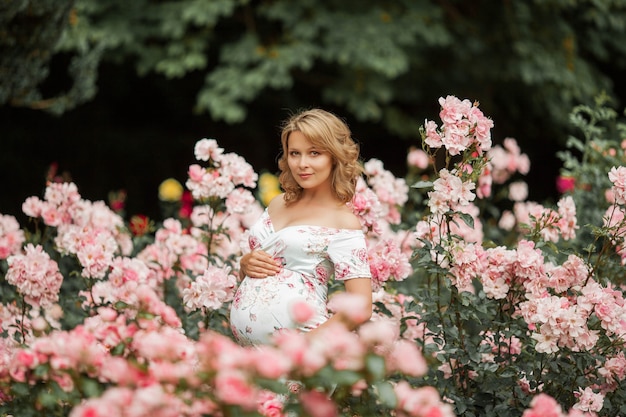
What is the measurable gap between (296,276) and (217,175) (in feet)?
2.78

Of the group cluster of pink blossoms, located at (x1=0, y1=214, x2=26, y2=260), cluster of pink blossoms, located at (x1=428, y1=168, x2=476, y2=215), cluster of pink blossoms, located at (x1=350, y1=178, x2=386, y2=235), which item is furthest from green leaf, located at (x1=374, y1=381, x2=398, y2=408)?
cluster of pink blossoms, located at (x1=0, y1=214, x2=26, y2=260)

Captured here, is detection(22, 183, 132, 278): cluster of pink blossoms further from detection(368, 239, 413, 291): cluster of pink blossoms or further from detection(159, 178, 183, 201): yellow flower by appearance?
detection(159, 178, 183, 201): yellow flower

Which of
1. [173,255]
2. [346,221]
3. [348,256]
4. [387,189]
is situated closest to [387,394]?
[348,256]

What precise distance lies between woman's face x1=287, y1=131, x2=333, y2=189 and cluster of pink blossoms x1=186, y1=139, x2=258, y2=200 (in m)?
0.63

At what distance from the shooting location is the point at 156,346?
1.60 meters

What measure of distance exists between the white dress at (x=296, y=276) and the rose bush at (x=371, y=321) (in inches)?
5.2

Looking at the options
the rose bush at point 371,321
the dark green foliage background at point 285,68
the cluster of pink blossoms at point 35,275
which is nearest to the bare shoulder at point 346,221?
the rose bush at point 371,321

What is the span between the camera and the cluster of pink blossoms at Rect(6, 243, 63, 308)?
2869 millimetres

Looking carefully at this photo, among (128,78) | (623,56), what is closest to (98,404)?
(623,56)

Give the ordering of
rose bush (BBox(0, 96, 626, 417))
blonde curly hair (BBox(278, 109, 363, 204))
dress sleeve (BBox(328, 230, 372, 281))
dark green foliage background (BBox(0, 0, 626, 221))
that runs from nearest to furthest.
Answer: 1. rose bush (BBox(0, 96, 626, 417))
2. dress sleeve (BBox(328, 230, 372, 281))
3. blonde curly hair (BBox(278, 109, 363, 204))
4. dark green foliage background (BBox(0, 0, 626, 221))

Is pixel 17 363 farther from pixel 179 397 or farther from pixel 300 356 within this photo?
pixel 300 356

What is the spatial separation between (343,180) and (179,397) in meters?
1.28

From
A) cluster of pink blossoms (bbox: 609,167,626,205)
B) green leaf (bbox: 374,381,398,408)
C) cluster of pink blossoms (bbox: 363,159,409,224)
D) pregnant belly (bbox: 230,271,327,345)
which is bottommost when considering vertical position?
green leaf (bbox: 374,381,398,408)

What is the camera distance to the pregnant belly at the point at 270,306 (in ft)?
8.30
